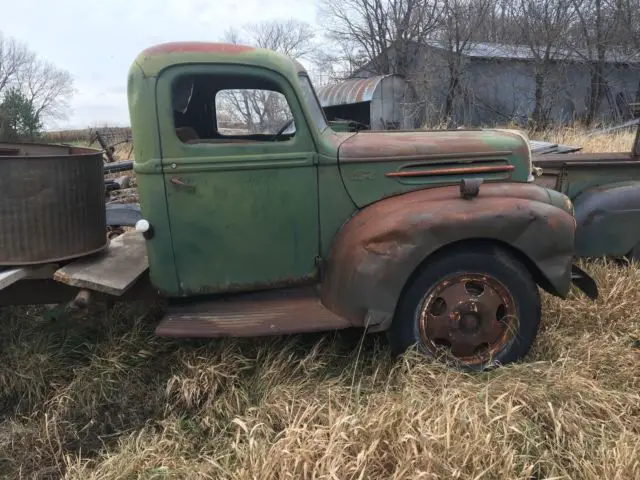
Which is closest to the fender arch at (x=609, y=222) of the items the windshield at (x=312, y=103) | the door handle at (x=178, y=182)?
the windshield at (x=312, y=103)

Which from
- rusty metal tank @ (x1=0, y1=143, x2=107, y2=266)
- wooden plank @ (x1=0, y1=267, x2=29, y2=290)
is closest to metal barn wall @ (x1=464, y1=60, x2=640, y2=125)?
rusty metal tank @ (x1=0, y1=143, x2=107, y2=266)

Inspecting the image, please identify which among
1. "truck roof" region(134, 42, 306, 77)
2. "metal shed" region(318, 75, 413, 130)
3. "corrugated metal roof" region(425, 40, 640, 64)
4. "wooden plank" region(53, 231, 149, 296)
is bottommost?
"wooden plank" region(53, 231, 149, 296)

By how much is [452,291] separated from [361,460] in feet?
3.70

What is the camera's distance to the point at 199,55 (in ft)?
8.79

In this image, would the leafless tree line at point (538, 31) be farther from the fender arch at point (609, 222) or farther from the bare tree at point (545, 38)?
the fender arch at point (609, 222)

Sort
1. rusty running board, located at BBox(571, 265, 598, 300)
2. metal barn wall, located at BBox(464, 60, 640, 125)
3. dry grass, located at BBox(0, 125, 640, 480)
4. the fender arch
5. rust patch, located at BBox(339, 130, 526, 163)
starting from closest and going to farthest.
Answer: dry grass, located at BBox(0, 125, 640, 480) → rust patch, located at BBox(339, 130, 526, 163) → rusty running board, located at BBox(571, 265, 598, 300) → the fender arch → metal barn wall, located at BBox(464, 60, 640, 125)

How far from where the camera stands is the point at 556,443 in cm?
220

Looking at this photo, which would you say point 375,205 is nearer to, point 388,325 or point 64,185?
point 388,325

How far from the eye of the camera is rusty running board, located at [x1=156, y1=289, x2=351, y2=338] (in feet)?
8.90

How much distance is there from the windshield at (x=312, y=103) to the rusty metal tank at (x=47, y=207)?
1333mm

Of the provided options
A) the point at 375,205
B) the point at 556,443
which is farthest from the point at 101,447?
the point at 556,443

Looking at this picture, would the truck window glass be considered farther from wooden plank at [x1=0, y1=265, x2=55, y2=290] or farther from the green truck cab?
wooden plank at [x1=0, y1=265, x2=55, y2=290]

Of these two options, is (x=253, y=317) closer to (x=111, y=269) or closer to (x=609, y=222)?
(x=111, y=269)

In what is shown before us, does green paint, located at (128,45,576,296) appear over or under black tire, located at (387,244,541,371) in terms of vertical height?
over
